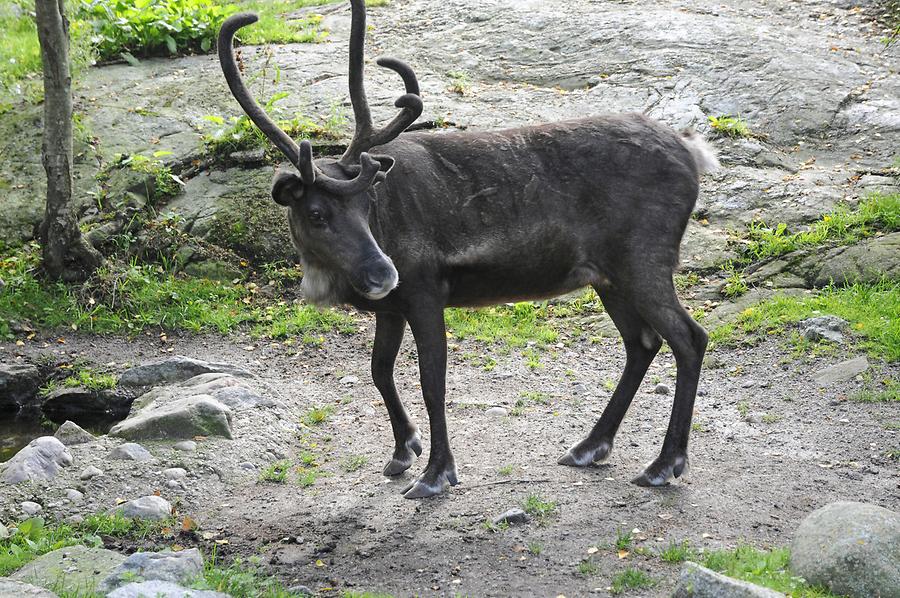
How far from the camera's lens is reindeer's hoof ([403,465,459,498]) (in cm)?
654

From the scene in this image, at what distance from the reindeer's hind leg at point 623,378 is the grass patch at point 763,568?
1.69 meters

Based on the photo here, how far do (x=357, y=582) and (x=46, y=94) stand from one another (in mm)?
6817

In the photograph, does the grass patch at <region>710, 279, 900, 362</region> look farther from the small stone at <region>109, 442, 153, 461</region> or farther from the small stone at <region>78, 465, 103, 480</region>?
the small stone at <region>78, 465, 103, 480</region>

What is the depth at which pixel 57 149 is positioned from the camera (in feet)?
33.3

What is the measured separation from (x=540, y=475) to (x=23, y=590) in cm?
340

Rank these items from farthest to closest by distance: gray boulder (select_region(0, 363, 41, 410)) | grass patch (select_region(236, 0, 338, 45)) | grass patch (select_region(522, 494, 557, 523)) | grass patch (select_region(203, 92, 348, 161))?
grass patch (select_region(236, 0, 338, 45)), grass patch (select_region(203, 92, 348, 161)), gray boulder (select_region(0, 363, 41, 410)), grass patch (select_region(522, 494, 557, 523))

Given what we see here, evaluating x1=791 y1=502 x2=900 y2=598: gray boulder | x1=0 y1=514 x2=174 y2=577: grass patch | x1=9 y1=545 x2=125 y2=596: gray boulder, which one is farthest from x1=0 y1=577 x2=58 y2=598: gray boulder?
x1=791 y1=502 x2=900 y2=598: gray boulder

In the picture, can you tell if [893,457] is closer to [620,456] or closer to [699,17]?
[620,456]

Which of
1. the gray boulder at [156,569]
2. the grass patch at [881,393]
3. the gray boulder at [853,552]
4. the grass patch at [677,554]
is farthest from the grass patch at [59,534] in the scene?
the grass patch at [881,393]

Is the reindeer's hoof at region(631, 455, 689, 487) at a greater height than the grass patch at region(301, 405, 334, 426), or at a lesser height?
greater

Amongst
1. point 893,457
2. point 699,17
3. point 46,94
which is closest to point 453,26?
point 699,17

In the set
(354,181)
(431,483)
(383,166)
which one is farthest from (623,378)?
(354,181)

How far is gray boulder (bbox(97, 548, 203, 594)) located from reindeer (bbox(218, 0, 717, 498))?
1762mm

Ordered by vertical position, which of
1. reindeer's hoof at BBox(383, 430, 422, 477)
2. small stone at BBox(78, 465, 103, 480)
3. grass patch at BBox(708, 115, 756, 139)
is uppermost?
grass patch at BBox(708, 115, 756, 139)
